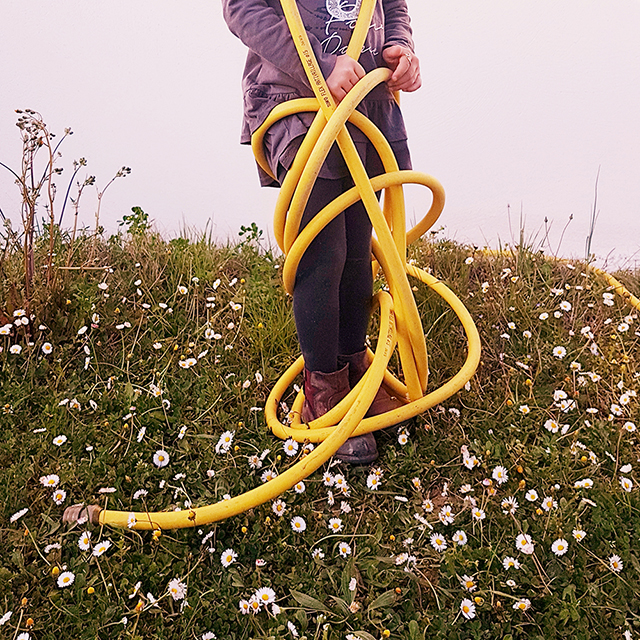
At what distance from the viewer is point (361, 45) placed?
120cm

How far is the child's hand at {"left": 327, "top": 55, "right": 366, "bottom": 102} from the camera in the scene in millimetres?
1179

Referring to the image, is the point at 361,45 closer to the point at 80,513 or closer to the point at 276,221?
the point at 276,221

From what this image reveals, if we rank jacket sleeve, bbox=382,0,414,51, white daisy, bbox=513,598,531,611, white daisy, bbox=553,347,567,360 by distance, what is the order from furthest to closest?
white daisy, bbox=553,347,567,360
jacket sleeve, bbox=382,0,414,51
white daisy, bbox=513,598,531,611

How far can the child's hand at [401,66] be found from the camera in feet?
4.10

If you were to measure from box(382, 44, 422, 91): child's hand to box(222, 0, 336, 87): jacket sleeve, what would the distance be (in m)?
0.14

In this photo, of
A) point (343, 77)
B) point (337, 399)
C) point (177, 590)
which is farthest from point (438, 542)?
point (343, 77)

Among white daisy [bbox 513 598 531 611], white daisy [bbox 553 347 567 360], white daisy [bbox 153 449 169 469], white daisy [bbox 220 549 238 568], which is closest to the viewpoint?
white daisy [bbox 513 598 531 611]

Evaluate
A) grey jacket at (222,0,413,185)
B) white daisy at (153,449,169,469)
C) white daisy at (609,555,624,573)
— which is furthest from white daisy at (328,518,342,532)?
grey jacket at (222,0,413,185)

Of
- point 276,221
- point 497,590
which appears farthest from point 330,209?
point 497,590

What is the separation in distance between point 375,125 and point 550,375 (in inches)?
36.0

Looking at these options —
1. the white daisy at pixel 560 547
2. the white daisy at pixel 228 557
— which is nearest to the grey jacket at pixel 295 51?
the white daisy at pixel 228 557

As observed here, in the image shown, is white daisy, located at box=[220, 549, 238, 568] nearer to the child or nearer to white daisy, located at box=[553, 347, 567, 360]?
the child

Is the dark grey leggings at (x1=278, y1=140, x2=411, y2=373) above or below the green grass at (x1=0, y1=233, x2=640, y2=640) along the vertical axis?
above

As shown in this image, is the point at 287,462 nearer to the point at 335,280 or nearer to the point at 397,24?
the point at 335,280
